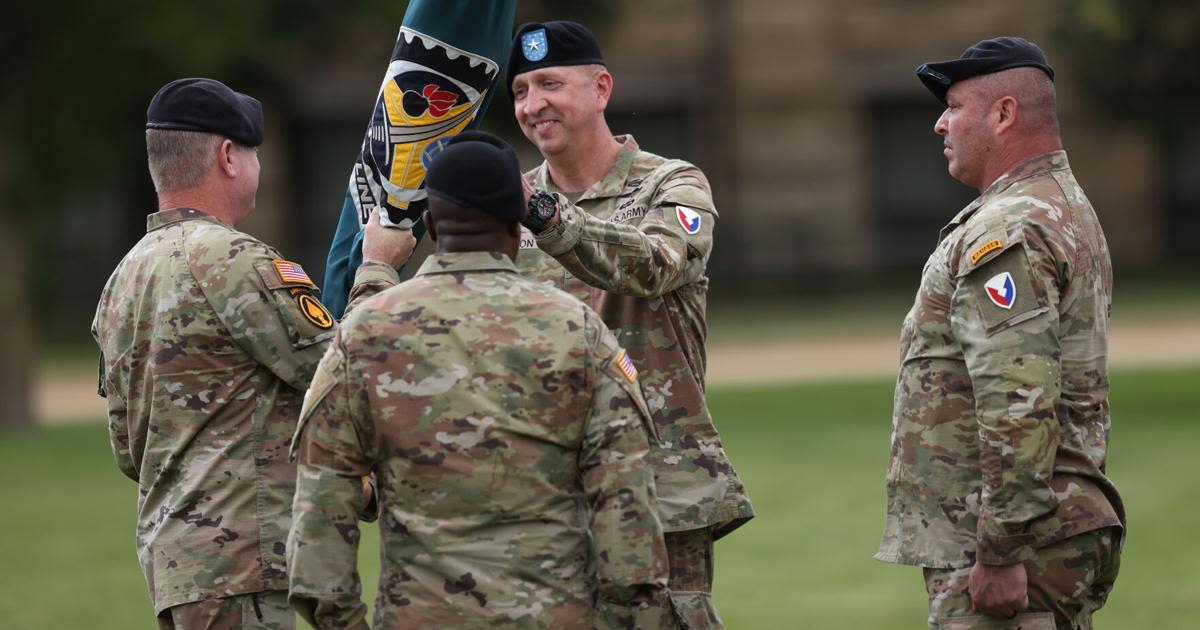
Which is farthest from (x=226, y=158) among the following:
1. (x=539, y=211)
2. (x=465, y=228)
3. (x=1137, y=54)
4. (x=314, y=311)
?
(x=1137, y=54)

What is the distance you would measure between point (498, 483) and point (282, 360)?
96 cm

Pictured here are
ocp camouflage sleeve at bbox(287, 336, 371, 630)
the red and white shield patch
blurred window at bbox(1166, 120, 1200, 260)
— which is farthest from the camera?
blurred window at bbox(1166, 120, 1200, 260)

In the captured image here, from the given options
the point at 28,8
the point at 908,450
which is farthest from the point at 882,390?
the point at 908,450

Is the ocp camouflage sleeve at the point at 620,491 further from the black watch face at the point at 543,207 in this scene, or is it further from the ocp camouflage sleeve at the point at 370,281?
the ocp camouflage sleeve at the point at 370,281

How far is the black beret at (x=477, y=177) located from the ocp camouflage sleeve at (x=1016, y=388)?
145cm

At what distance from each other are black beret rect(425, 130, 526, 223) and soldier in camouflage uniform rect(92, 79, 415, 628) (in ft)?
2.48

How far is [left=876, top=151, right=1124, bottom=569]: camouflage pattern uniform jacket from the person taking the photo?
4.62 m

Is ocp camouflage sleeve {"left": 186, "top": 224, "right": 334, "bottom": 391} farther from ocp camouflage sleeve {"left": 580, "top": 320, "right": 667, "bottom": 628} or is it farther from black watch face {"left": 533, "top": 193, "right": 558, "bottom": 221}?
ocp camouflage sleeve {"left": 580, "top": 320, "right": 667, "bottom": 628}

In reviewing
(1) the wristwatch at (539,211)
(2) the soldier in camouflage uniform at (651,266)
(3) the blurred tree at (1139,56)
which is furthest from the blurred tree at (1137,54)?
(1) the wristwatch at (539,211)

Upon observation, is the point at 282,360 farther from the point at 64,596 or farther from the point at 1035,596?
the point at 64,596

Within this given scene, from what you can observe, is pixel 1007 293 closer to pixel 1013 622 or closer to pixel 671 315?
pixel 1013 622

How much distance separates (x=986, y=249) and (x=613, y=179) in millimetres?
1294

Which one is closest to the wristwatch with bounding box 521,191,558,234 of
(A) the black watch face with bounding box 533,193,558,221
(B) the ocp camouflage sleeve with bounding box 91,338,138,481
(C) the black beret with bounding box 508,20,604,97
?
(A) the black watch face with bounding box 533,193,558,221

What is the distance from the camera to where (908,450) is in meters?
5.01
